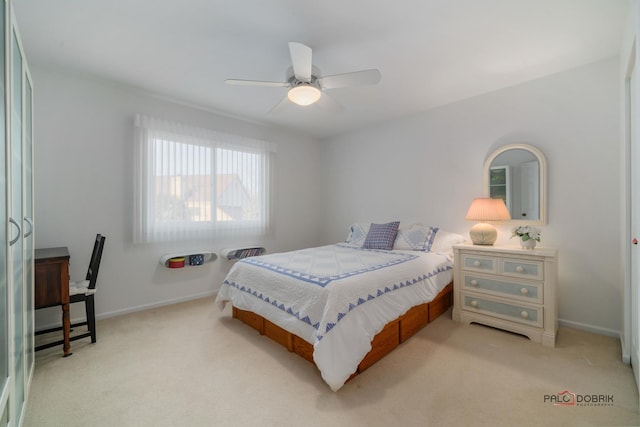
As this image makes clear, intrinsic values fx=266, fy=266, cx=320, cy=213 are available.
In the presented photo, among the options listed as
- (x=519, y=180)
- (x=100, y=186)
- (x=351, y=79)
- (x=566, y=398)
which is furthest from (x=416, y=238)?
(x=100, y=186)

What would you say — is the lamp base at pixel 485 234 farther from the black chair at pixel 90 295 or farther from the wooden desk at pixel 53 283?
the wooden desk at pixel 53 283

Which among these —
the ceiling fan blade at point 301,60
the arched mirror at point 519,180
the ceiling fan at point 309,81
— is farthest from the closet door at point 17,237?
the arched mirror at point 519,180

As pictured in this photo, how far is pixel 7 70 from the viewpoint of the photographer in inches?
48.0

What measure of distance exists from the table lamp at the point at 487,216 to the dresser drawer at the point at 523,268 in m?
0.34

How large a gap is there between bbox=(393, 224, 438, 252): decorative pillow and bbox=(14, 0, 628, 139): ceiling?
1.62 metres

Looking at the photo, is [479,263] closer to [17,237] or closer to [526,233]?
[526,233]

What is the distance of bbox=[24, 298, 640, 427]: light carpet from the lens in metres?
1.47

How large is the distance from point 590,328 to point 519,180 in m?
1.53

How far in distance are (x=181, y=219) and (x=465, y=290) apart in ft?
11.0

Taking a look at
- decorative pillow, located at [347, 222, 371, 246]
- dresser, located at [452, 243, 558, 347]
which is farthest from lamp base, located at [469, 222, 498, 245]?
decorative pillow, located at [347, 222, 371, 246]

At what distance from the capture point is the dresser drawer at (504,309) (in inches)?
91.4

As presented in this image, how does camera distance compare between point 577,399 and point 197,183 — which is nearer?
point 577,399

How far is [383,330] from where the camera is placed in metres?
2.06

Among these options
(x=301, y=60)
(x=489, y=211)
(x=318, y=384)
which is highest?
(x=301, y=60)
